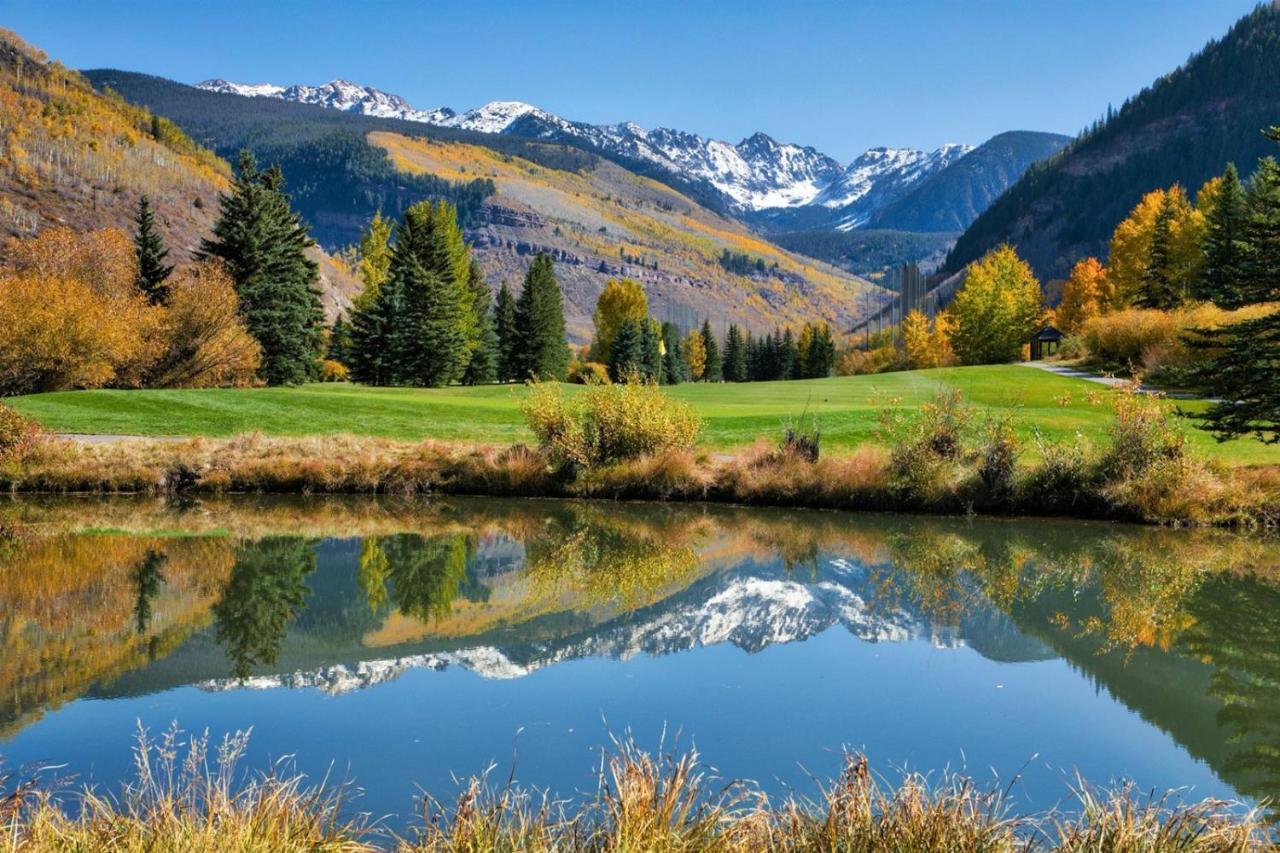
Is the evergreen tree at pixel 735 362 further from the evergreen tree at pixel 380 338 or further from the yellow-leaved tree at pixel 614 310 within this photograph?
the evergreen tree at pixel 380 338

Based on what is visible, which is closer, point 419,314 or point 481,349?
point 419,314

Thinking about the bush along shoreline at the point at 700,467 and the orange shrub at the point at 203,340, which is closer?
the bush along shoreline at the point at 700,467

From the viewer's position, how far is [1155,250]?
58156mm

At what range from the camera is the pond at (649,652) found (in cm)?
786

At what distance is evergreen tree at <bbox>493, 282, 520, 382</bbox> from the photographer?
67.1m

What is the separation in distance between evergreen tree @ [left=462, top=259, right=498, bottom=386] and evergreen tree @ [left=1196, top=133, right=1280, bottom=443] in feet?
155

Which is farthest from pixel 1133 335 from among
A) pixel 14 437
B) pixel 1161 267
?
pixel 14 437

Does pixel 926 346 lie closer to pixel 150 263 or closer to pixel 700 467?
pixel 150 263

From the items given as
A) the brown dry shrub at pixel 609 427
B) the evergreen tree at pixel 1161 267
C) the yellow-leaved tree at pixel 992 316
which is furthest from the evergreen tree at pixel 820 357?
the brown dry shrub at pixel 609 427

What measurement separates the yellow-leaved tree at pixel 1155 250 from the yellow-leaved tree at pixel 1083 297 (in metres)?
2.10

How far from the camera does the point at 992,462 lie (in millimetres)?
20969

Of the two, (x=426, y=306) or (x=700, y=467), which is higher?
(x=426, y=306)

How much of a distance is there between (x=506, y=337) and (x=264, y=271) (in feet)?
64.9

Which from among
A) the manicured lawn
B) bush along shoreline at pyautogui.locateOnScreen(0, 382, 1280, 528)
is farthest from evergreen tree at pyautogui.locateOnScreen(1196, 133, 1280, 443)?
the manicured lawn
